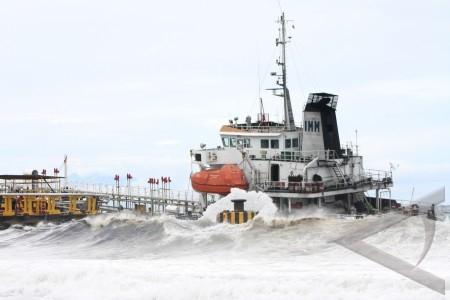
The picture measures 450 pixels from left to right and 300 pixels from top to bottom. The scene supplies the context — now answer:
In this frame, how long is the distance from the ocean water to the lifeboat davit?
2.44ft

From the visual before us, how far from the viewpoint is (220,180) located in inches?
1666

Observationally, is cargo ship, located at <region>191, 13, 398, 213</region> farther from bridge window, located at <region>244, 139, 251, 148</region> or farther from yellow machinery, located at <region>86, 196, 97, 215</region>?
yellow machinery, located at <region>86, 196, 97, 215</region>

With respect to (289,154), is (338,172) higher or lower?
lower

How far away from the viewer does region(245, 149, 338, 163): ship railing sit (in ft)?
141

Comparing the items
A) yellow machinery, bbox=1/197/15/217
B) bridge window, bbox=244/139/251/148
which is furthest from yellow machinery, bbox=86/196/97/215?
bridge window, bbox=244/139/251/148

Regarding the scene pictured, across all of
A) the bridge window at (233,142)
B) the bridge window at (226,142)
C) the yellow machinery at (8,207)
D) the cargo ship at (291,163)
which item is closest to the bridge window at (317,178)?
the cargo ship at (291,163)

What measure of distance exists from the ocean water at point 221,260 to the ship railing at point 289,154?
3473mm

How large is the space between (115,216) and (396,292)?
103ft

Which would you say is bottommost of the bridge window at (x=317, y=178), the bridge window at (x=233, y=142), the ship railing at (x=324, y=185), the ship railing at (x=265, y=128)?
the ship railing at (x=324, y=185)

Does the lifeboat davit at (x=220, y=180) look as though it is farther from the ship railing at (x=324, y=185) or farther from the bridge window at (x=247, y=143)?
the bridge window at (x=247, y=143)

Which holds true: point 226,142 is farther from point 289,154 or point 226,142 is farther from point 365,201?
point 365,201

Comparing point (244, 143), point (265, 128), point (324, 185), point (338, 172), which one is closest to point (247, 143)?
point (244, 143)

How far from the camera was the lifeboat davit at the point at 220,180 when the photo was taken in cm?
4172

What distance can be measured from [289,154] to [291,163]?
2.04 m
